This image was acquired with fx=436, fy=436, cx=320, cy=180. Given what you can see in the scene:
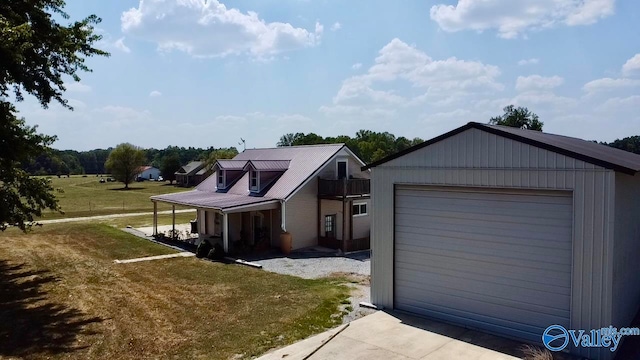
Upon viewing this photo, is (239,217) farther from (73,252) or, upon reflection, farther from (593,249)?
(593,249)

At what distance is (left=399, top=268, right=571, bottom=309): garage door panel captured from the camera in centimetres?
925

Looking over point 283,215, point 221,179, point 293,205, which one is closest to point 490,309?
point 283,215

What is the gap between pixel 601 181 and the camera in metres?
8.38

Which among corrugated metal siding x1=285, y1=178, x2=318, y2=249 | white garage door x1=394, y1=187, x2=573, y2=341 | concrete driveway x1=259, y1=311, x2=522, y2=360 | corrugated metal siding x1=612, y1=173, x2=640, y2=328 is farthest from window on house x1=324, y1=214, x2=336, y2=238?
corrugated metal siding x1=612, y1=173, x2=640, y2=328

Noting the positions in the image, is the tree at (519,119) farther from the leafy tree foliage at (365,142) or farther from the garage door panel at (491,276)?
the garage door panel at (491,276)

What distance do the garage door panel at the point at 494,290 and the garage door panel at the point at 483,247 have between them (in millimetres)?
646

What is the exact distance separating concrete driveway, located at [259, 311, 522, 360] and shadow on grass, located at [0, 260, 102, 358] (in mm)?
5336

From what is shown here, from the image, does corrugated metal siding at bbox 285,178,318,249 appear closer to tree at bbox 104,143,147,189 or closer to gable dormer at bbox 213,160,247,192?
gable dormer at bbox 213,160,247,192

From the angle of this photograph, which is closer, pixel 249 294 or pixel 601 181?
pixel 601 181

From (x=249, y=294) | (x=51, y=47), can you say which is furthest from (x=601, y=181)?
(x=51, y=47)

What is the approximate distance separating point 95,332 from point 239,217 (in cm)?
1363

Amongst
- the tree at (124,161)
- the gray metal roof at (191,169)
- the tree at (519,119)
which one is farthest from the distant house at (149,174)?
the tree at (519,119)

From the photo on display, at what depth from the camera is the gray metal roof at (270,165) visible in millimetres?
24844

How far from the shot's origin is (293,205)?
76.2 ft
